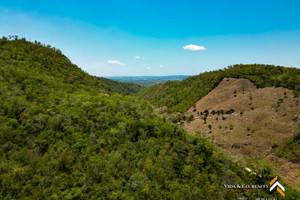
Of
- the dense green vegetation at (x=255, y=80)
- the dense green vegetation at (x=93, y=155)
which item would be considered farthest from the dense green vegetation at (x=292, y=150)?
the dense green vegetation at (x=255, y=80)

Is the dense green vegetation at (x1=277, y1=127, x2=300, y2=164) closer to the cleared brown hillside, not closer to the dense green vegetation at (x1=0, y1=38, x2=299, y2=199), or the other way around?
the cleared brown hillside

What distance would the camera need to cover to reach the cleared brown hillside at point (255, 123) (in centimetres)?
3672

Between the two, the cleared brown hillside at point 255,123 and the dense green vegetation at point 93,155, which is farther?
the cleared brown hillside at point 255,123

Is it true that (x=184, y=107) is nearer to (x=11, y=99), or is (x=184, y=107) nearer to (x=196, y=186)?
(x=196, y=186)

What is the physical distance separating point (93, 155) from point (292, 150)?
48466 mm

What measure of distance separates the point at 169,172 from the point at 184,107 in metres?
62.0

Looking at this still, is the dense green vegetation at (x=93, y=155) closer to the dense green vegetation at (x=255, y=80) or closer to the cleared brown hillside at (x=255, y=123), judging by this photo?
the cleared brown hillside at (x=255, y=123)

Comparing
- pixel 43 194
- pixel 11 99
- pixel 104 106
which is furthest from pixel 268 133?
pixel 11 99

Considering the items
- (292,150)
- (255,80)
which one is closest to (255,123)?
(292,150)

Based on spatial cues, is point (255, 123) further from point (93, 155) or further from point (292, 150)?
point (93, 155)

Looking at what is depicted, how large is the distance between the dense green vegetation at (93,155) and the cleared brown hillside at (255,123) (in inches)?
398

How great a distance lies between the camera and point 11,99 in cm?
3300

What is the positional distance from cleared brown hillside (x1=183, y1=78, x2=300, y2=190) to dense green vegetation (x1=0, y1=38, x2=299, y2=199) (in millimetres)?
10100

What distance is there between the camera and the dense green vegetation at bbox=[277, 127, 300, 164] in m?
31.5
